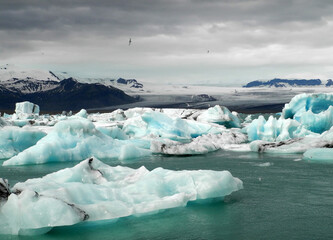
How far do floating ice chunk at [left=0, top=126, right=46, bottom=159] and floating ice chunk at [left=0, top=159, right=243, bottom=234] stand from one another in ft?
34.9

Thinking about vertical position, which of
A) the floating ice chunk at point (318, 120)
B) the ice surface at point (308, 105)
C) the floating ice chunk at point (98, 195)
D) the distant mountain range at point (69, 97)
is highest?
the ice surface at point (308, 105)

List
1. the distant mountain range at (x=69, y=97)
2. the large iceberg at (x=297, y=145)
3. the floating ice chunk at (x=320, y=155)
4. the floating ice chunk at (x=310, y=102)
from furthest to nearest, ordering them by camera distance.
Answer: the distant mountain range at (x=69, y=97), the floating ice chunk at (x=310, y=102), the large iceberg at (x=297, y=145), the floating ice chunk at (x=320, y=155)

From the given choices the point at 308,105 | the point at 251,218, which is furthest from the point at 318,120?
the point at 251,218

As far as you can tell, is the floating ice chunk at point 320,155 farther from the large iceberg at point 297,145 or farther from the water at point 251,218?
the water at point 251,218

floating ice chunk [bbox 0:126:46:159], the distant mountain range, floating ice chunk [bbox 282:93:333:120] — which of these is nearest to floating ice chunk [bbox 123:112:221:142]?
floating ice chunk [bbox 282:93:333:120]

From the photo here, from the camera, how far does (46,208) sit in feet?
23.4

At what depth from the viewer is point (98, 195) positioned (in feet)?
27.7

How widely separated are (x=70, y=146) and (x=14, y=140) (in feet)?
13.4

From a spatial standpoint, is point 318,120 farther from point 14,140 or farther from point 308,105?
point 14,140

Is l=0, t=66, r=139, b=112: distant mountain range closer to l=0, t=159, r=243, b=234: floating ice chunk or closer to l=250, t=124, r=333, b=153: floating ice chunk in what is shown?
l=250, t=124, r=333, b=153: floating ice chunk

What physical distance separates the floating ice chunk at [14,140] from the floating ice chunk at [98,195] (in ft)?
34.9

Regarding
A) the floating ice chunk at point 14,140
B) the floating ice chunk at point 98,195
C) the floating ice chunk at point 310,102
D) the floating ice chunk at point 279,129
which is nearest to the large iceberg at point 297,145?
the floating ice chunk at point 279,129

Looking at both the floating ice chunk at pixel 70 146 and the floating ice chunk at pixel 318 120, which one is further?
the floating ice chunk at pixel 318 120

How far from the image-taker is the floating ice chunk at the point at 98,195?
7.11 meters
